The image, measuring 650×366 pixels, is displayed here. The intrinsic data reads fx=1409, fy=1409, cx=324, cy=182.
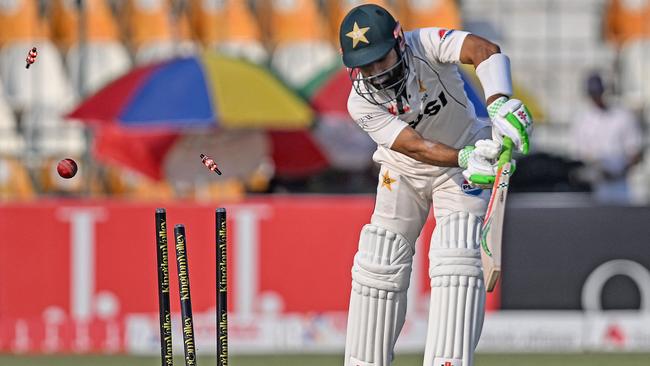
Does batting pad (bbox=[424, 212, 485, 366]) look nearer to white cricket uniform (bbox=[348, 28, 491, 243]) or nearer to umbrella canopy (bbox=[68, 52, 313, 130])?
white cricket uniform (bbox=[348, 28, 491, 243])

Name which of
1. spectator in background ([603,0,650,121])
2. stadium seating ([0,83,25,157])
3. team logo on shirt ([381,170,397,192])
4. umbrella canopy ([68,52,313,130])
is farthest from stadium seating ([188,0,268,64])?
team logo on shirt ([381,170,397,192])

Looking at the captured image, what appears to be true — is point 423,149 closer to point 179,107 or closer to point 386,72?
point 386,72

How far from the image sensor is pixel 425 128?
5.05m

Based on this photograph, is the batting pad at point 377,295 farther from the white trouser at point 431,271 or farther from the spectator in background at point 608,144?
Result: the spectator in background at point 608,144

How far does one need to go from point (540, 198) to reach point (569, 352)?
205 centimetres

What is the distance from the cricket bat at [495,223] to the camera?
179 inches

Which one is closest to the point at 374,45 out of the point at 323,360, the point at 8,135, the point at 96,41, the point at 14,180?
the point at 323,360

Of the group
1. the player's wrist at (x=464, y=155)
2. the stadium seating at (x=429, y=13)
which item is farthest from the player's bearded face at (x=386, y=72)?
the stadium seating at (x=429, y=13)

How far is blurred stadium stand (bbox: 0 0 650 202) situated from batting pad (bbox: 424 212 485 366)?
7.39 m

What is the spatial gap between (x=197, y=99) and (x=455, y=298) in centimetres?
502

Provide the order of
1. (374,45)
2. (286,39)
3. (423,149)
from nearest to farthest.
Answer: (374,45), (423,149), (286,39)

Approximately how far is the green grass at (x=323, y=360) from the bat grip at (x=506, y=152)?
125 inches

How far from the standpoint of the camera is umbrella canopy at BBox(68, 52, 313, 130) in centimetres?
949

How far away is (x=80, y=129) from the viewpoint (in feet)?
39.5
